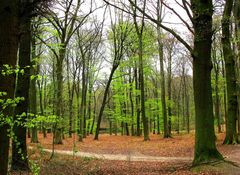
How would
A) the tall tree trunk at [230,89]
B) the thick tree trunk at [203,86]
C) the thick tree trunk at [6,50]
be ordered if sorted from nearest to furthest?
the thick tree trunk at [6,50] → the thick tree trunk at [203,86] → the tall tree trunk at [230,89]

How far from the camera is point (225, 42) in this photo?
18.7 metres

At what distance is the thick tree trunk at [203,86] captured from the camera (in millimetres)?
10258

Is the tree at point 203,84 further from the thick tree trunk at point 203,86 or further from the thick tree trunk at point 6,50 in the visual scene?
the thick tree trunk at point 6,50

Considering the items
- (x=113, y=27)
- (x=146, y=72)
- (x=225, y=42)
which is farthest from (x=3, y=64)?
(x=146, y=72)

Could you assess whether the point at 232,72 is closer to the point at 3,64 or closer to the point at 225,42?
the point at 225,42

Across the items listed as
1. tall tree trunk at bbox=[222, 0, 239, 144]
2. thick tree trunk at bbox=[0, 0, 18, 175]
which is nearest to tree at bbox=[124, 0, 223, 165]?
thick tree trunk at bbox=[0, 0, 18, 175]

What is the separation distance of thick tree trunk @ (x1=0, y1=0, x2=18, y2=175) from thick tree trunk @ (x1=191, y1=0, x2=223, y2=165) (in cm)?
785

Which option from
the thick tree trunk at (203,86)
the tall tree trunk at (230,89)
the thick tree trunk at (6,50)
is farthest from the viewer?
the tall tree trunk at (230,89)

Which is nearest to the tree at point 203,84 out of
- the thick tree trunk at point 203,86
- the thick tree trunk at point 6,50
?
the thick tree trunk at point 203,86

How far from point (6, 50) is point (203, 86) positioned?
807 centimetres

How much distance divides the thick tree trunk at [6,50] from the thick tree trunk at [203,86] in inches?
309

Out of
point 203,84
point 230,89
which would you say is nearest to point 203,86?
point 203,84

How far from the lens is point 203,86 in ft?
34.1

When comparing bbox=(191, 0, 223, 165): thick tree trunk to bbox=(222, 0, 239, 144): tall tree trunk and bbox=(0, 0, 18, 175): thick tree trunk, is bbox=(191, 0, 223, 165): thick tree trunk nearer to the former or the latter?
bbox=(0, 0, 18, 175): thick tree trunk
